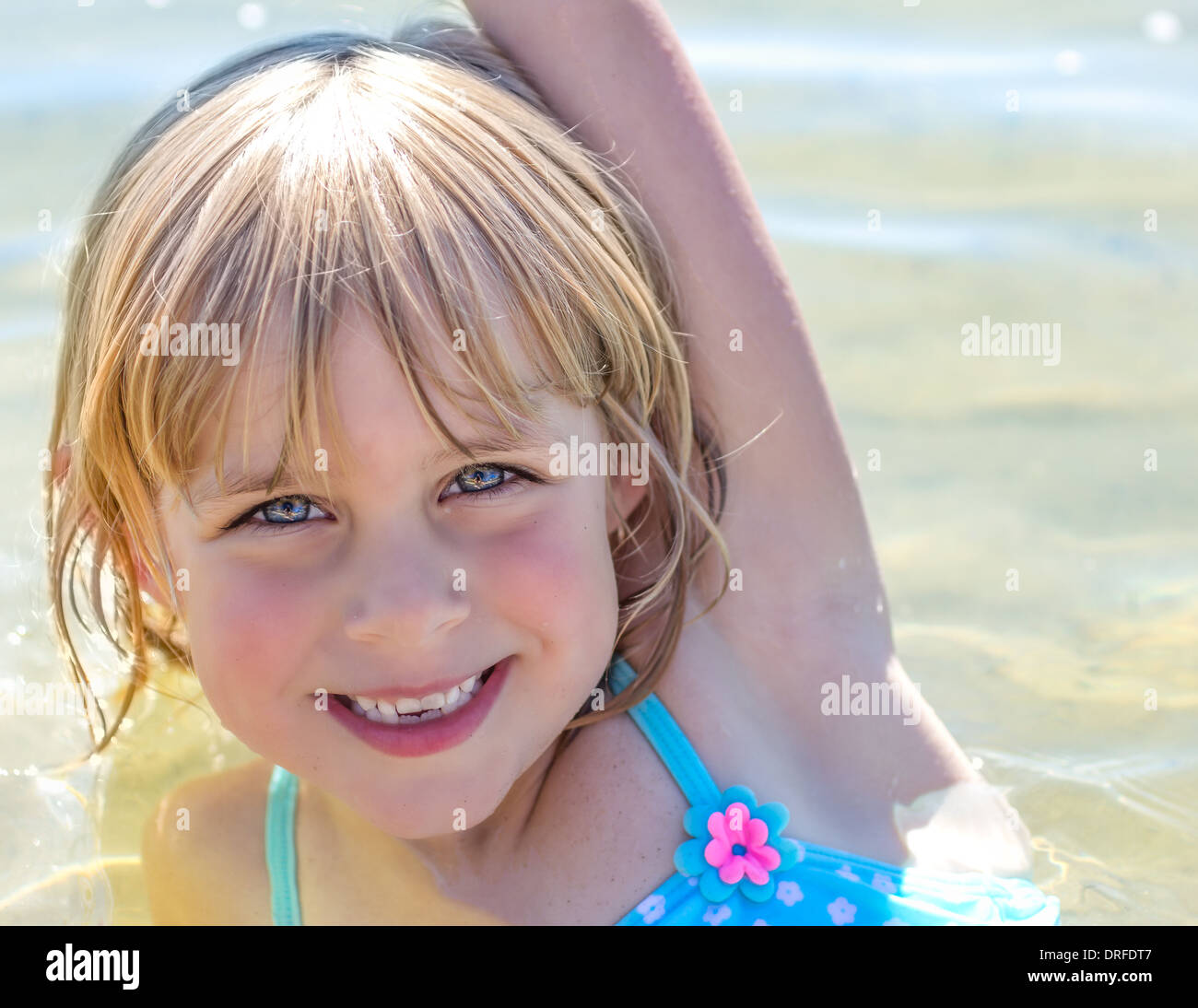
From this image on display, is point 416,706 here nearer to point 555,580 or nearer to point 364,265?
point 555,580

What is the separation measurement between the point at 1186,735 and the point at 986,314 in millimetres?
1685

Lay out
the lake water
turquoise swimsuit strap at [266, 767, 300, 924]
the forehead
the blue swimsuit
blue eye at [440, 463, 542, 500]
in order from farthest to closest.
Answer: the lake water
turquoise swimsuit strap at [266, 767, 300, 924]
the blue swimsuit
blue eye at [440, 463, 542, 500]
the forehead

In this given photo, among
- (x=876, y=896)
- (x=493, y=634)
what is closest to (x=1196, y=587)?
(x=876, y=896)

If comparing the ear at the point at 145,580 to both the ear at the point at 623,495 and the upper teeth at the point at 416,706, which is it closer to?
the upper teeth at the point at 416,706

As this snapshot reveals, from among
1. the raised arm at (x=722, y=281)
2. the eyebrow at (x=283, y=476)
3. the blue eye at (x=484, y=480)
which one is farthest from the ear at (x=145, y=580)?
the raised arm at (x=722, y=281)

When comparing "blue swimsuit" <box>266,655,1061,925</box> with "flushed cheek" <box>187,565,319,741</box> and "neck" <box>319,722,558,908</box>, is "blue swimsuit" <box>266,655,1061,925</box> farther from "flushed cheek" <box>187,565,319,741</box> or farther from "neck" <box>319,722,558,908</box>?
"flushed cheek" <box>187,565,319,741</box>

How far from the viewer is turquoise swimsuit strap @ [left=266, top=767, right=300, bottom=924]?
91.3 inches

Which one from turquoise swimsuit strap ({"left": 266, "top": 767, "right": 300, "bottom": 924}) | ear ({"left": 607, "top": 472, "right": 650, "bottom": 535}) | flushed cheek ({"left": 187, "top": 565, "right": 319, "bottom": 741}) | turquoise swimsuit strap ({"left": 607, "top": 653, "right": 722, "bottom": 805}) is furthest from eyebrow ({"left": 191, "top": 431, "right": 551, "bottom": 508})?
turquoise swimsuit strap ({"left": 266, "top": 767, "right": 300, "bottom": 924})

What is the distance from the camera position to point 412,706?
196 centimetres

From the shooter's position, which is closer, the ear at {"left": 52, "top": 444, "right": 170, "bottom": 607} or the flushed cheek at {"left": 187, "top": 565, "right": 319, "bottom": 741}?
the flushed cheek at {"left": 187, "top": 565, "right": 319, "bottom": 741}

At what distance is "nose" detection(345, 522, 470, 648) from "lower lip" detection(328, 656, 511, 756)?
0.59 ft

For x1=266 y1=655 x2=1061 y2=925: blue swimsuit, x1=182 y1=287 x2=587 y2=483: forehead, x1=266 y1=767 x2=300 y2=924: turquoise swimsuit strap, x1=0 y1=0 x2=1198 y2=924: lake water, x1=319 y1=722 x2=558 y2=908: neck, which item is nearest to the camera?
x1=182 y1=287 x2=587 y2=483: forehead

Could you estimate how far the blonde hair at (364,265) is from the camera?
180 centimetres

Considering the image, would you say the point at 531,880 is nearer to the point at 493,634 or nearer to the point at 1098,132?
the point at 493,634
